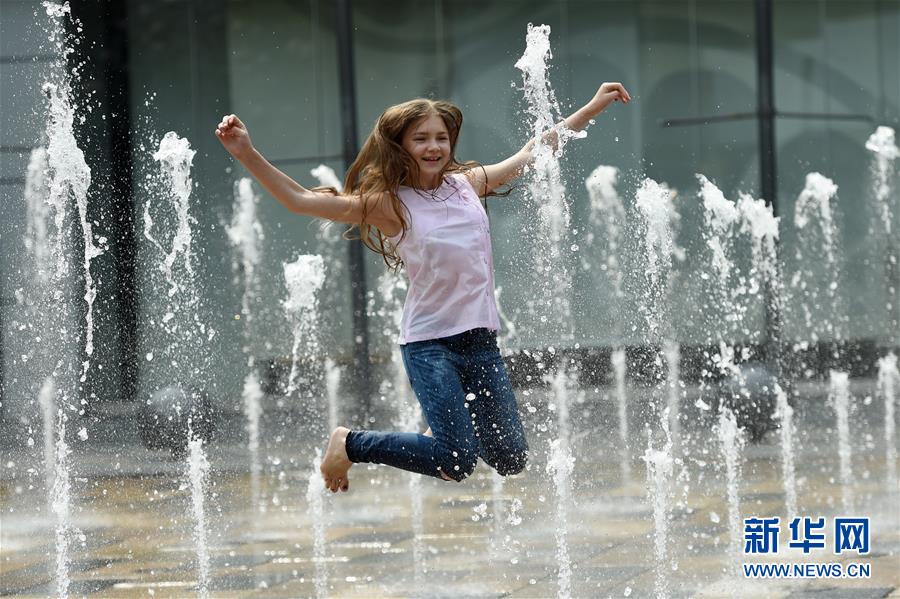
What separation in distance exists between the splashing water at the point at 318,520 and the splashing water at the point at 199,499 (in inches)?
15.0

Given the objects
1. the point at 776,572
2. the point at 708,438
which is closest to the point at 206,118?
the point at 708,438

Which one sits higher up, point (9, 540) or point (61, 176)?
point (61, 176)

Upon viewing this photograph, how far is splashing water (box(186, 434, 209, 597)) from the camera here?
5008mm

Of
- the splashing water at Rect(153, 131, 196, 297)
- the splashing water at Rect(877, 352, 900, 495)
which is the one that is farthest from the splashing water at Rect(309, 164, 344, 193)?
the splashing water at Rect(877, 352, 900, 495)

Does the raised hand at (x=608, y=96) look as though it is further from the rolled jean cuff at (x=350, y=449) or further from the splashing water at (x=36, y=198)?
the splashing water at (x=36, y=198)

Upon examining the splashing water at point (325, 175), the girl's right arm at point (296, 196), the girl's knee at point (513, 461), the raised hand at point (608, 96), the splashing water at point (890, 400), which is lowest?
the splashing water at point (890, 400)

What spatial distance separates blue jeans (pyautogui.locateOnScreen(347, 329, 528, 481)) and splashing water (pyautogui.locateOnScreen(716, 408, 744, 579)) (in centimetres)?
125

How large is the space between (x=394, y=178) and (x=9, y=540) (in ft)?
9.64

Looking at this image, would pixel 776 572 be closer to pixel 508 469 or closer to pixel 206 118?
pixel 508 469

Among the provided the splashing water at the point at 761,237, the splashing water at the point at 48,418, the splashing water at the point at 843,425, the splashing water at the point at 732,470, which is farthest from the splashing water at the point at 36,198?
the splashing water at the point at 843,425

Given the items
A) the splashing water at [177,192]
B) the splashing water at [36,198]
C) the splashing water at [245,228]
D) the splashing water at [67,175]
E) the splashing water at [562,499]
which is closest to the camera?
the splashing water at [562,499]

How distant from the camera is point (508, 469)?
158 inches

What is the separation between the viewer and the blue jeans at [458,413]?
380 centimetres

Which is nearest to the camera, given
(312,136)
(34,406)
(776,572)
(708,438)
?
(776,572)
